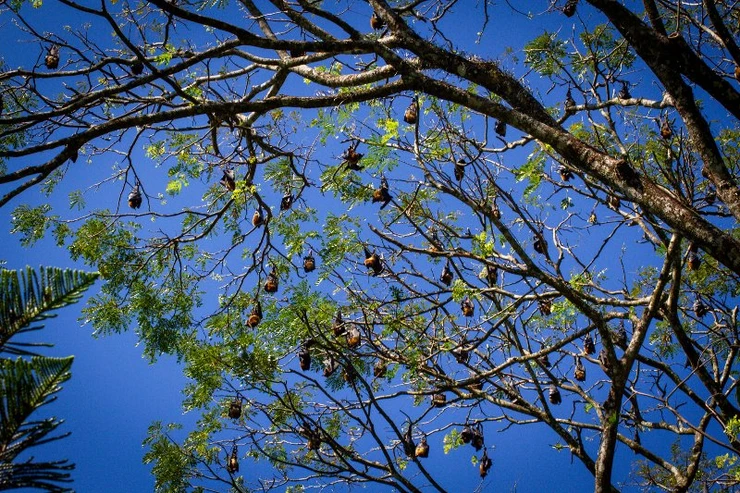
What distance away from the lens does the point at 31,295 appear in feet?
4.62

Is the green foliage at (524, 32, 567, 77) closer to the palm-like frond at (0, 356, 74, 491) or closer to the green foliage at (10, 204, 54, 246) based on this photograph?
the green foliage at (10, 204, 54, 246)

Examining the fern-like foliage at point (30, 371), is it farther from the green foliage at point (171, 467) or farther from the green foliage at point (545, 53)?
the green foliage at point (545, 53)

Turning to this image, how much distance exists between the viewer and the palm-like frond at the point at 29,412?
1.35 meters

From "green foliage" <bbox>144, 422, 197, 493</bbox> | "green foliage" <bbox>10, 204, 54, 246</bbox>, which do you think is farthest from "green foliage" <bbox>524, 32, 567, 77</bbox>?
"green foliage" <bbox>10, 204, 54, 246</bbox>

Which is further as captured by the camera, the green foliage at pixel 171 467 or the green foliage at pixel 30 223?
the green foliage at pixel 30 223

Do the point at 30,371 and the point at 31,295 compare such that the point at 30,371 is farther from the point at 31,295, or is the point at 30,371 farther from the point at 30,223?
the point at 30,223

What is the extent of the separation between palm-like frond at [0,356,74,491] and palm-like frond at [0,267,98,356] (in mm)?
57

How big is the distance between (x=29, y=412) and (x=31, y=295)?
263 mm

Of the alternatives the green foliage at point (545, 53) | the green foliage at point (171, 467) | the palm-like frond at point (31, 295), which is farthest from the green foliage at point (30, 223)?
the palm-like frond at point (31, 295)

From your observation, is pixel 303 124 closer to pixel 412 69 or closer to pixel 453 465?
pixel 412 69

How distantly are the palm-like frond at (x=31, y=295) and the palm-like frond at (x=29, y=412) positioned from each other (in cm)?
6

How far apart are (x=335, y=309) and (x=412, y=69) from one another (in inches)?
93.0

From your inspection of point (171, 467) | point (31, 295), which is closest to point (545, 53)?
point (171, 467)

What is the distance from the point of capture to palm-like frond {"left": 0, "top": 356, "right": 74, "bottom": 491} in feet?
4.42
